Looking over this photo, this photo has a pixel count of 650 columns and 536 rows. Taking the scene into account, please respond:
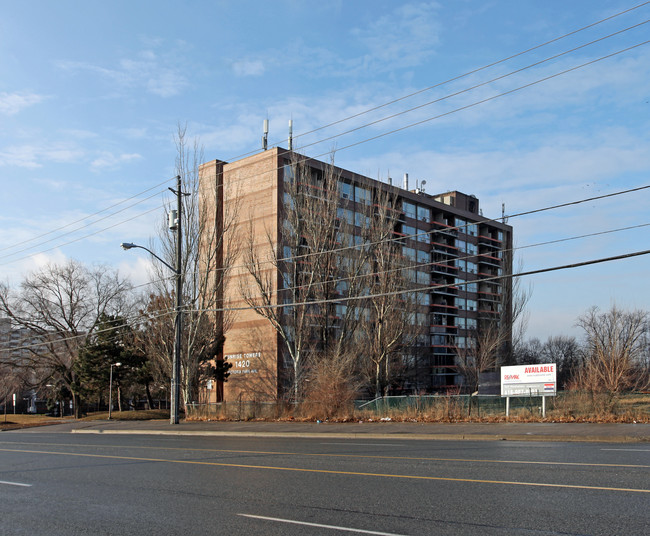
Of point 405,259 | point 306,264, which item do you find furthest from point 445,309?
point 306,264

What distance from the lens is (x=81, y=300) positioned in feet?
201

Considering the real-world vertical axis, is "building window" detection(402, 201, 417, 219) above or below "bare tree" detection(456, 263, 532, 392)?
above

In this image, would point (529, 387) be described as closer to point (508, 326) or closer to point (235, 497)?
point (235, 497)

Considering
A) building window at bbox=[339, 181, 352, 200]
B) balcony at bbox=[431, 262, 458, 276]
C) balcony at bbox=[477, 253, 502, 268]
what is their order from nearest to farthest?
1. building window at bbox=[339, 181, 352, 200]
2. balcony at bbox=[431, 262, 458, 276]
3. balcony at bbox=[477, 253, 502, 268]

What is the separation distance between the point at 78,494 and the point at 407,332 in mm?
48184

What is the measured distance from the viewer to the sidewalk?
16547 mm

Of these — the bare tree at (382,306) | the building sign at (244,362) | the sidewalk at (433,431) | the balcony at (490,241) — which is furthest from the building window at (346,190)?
the sidewalk at (433,431)

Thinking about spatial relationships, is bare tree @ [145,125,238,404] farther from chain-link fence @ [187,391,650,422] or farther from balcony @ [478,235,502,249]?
balcony @ [478,235,502,249]

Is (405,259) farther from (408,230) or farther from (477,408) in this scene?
(477,408)

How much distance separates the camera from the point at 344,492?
29.0 feet

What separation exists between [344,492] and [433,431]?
11.1 meters

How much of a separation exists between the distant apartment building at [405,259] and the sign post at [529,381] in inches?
537

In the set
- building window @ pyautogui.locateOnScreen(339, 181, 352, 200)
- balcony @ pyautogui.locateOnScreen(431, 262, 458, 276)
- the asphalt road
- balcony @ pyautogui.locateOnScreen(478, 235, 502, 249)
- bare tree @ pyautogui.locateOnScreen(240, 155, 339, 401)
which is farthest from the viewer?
balcony @ pyautogui.locateOnScreen(478, 235, 502, 249)

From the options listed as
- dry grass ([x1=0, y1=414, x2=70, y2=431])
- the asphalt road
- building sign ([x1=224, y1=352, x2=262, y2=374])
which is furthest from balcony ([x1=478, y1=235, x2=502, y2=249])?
the asphalt road
